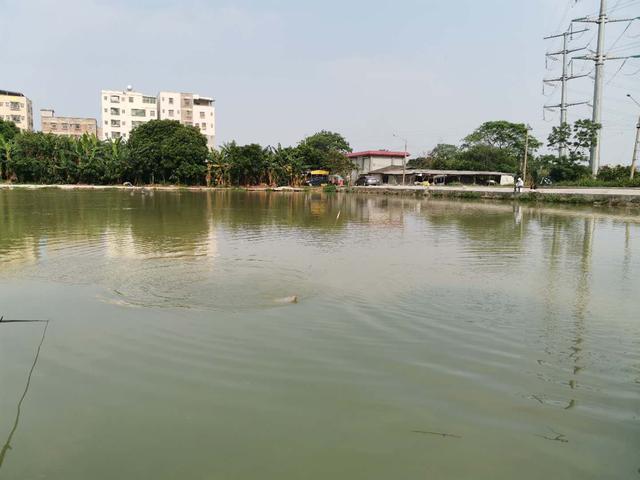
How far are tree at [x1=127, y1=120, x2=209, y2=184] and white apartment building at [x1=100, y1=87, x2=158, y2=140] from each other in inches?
953

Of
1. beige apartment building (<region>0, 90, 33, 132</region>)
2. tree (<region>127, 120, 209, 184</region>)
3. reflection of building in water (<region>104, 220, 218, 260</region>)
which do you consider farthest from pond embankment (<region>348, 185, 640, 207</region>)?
beige apartment building (<region>0, 90, 33, 132</region>)

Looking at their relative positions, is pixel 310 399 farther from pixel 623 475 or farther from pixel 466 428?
pixel 623 475

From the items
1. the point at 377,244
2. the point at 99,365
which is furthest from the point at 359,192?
the point at 99,365

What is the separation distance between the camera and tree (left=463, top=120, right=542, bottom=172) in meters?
64.8

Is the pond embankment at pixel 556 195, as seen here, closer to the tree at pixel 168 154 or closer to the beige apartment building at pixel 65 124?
the tree at pixel 168 154

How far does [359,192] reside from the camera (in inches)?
2105

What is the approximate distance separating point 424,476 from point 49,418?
2829mm

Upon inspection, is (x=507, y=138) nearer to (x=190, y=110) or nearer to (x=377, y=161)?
(x=377, y=161)

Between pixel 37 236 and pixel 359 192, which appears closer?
pixel 37 236

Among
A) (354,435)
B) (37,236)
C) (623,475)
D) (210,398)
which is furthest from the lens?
(37,236)

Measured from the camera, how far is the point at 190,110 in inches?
3209

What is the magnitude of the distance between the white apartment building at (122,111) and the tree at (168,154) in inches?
953

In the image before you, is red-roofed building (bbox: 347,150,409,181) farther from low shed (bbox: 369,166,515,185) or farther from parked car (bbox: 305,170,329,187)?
parked car (bbox: 305,170,329,187)

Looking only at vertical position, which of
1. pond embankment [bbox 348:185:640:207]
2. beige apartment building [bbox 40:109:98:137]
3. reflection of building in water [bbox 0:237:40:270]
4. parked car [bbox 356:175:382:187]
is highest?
beige apartment building [bbox 40:109:98:137]
